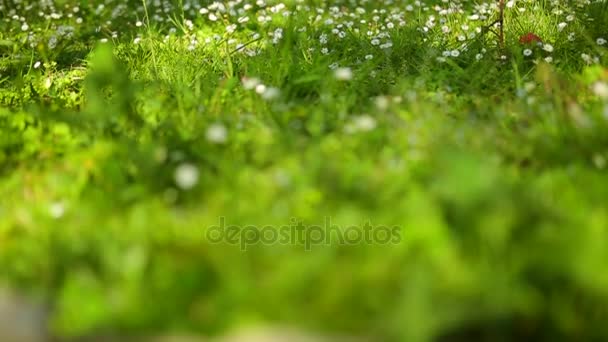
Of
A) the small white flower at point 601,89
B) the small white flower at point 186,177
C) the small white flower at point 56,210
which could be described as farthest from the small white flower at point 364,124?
the small white flower at point 56,210

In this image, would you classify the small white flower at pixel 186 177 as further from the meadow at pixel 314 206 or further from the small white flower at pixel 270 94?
the small white flower at pixel 270 94

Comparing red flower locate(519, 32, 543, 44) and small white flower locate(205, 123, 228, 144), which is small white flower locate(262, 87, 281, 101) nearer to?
small white flower locate(205, 123, 228, 144)

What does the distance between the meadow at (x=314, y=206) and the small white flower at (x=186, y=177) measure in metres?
0.02

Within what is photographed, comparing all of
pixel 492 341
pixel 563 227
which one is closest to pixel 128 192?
pixel 492 341

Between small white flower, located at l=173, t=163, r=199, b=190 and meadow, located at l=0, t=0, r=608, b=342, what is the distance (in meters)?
0.02

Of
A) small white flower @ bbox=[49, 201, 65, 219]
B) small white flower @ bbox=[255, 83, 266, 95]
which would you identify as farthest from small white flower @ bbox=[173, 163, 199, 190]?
small white flower @ bbox=[255, 83, 266, 95]

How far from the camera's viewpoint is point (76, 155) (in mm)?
2924

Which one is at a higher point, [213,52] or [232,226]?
[232,226]

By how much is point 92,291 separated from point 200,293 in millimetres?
364

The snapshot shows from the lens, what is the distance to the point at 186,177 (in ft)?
8.25

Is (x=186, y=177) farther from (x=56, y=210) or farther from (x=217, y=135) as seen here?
(x=56, y=210)

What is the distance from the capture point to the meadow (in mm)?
2010

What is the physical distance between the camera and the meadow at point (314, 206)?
79.1 inches

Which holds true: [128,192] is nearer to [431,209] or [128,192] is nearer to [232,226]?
[232,226]
